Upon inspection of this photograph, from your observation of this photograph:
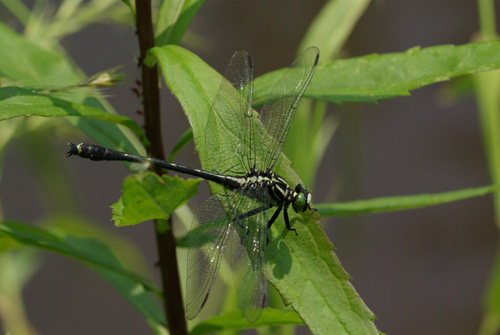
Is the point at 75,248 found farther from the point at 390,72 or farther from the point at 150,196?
the point at 390,72

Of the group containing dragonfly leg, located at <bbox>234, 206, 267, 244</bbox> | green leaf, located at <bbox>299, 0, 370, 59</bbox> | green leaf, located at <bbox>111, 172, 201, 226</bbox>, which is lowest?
green leaf, located at <bbox>111, 172, 201, 226</bbox>

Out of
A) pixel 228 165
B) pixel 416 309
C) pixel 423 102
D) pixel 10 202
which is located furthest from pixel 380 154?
pixel 228 165

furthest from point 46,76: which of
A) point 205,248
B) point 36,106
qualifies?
point 205,248

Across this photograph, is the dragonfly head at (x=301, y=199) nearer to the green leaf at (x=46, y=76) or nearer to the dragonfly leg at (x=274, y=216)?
the dragonfly leg at (x=274, y=216)

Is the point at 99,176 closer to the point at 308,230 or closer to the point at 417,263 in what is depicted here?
the point at 417,263

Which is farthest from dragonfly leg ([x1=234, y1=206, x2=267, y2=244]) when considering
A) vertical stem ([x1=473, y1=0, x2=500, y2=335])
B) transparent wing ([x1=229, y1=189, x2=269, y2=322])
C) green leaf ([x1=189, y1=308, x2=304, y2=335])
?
vertical stem ([x1=473, y1=0, x2=500, y2=335])

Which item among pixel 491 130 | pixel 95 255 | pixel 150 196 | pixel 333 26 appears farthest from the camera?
pixel 491 130

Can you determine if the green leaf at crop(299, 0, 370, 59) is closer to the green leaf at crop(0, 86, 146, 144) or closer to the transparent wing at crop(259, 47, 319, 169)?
the transparent wing at crop(259, 47, 319, 169)
